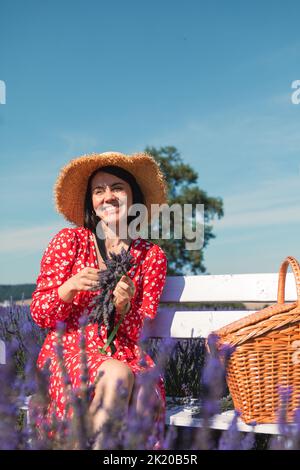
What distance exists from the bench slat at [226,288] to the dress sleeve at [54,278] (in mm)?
657

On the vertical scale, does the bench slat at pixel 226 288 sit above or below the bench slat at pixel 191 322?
above

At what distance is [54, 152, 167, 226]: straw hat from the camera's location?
3.46m

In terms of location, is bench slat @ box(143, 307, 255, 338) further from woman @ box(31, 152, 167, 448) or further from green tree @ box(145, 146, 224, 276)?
green tree @ box(145, 146, 224, 276)

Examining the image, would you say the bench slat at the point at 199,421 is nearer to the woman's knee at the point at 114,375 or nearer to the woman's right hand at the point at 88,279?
the woman's knee at the point at 114,375

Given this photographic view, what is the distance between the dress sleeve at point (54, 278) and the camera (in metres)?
3.04

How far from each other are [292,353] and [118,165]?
57.6 inches

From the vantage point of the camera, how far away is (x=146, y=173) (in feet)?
11.8

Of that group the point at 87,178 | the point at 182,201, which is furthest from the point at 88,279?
the point at 182,201

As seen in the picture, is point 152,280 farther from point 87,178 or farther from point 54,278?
point 87,178

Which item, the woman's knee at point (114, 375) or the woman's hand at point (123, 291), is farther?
the woman's hand at point (123, 291)

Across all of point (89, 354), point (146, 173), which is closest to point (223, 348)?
point (89, 354)

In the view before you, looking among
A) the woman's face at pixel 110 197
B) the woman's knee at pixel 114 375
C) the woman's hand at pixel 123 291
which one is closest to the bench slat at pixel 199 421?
the woman's knee at pixel 114 375

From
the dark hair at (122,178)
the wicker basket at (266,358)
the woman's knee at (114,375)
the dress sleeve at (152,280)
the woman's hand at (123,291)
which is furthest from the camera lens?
the dark hair at (122,178)
